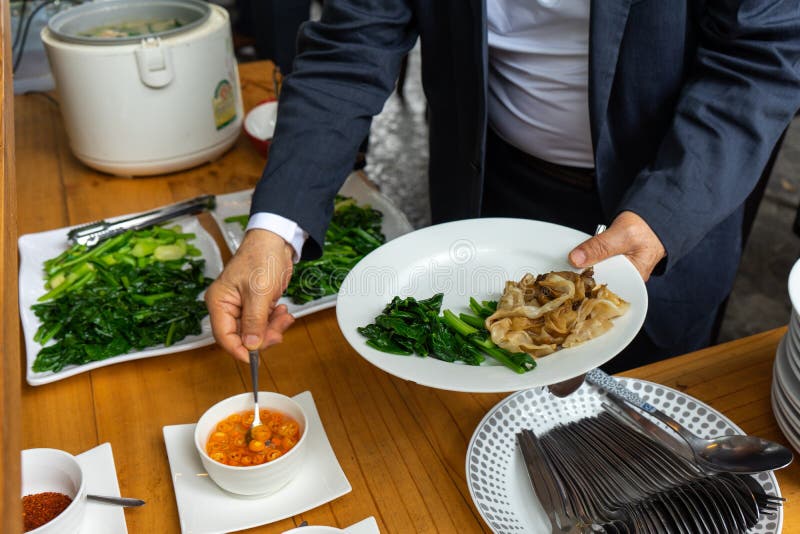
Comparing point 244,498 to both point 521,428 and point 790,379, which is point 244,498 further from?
point 790,379

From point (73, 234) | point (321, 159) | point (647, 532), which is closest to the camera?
point (647, 532)

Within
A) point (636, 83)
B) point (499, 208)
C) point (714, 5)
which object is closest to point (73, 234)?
point (499, 208)

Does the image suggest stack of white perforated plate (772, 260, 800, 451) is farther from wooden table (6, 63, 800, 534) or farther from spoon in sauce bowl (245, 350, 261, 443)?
spoon in sauce bowl (245, 350, 261, 443)

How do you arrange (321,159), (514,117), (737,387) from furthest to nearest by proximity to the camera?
(514,117)
(321,159)
(737,387)

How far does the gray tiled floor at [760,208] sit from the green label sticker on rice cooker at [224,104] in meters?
1.98

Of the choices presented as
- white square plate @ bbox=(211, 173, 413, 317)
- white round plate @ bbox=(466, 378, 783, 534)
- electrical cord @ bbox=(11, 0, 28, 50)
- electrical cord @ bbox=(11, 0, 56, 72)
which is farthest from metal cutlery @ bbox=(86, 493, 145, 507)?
electrical cord @ bbox=(11, 0, 28, 50)

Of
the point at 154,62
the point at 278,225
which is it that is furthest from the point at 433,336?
the point at 154,62

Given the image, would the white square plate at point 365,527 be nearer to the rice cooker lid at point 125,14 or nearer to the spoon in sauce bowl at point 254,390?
A: the spoon in sauce bowl at point 254,390

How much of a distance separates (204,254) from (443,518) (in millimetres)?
962

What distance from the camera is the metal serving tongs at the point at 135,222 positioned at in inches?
67.8

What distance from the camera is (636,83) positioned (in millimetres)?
1410

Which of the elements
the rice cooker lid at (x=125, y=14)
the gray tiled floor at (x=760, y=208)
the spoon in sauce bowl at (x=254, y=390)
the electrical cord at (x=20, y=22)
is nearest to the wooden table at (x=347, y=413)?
the spoon in sauce bowl at (x=254, y=390)

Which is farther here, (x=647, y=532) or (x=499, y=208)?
(x=499, y=208)

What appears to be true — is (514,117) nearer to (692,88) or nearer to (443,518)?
(692,88)
